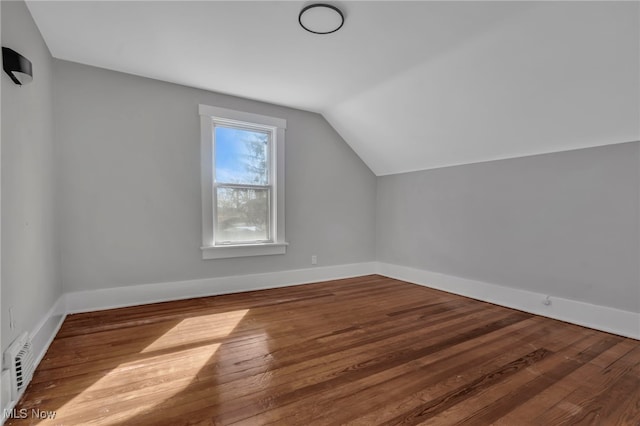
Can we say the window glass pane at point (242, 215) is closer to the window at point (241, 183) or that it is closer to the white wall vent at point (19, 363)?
the window at point (241, 183)

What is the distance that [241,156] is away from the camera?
3934 millimetres

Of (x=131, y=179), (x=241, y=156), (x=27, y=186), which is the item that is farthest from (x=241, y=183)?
(x=27, y=186)

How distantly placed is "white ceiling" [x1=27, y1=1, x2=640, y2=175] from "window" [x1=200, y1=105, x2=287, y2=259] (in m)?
0.45

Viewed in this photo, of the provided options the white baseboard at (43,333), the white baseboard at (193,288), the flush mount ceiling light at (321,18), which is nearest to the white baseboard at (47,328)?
the white baseboard at (43,333)

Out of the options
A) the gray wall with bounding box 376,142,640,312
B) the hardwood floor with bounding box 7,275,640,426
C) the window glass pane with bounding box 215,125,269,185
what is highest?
the window glass pane with bounding box 215,125,269,185

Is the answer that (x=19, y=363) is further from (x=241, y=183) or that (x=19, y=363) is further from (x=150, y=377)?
(x=241, y=183)

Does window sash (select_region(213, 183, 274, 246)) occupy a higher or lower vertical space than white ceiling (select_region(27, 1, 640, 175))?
lower

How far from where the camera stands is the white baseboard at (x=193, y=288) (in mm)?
3044

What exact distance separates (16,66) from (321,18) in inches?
74.5

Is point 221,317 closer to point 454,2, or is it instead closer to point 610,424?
point 610,424

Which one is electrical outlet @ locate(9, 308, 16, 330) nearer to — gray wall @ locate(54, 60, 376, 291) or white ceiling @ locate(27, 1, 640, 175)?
gray wall @ locate(54, 60, 376, 291)

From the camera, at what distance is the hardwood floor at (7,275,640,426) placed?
1.53 meters

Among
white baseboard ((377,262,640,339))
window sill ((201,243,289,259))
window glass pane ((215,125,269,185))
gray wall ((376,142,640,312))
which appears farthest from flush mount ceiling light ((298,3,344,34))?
white baseboard ((377,262,640,339))

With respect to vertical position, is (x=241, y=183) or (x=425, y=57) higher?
(x=425, y=57)
